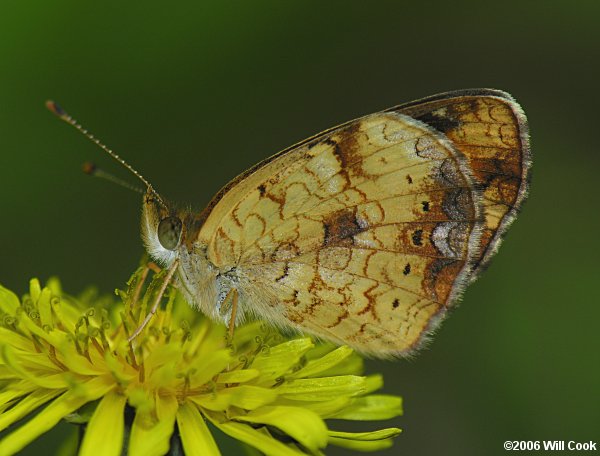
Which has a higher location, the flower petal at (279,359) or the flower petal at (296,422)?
the flower petal at (279,359)

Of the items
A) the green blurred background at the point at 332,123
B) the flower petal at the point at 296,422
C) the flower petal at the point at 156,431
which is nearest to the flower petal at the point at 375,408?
the flower petal at the point at 296,422

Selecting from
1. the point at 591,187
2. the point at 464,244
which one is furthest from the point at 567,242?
the point at 464,244

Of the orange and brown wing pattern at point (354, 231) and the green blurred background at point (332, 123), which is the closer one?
the orange and brown wing pattern at point (354, 231)

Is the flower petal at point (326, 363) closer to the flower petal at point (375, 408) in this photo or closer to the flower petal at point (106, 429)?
the flower petal at point (375, 408)

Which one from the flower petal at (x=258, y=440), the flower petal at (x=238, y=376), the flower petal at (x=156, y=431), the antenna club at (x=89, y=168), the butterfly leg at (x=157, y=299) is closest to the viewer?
the flower petal at (x=156, y=431)

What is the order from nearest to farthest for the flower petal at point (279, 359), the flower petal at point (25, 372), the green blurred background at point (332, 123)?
the flower petal at point (25, 372) < the flower petal at point (279, 359) < the green blurred background at point (332, 123)

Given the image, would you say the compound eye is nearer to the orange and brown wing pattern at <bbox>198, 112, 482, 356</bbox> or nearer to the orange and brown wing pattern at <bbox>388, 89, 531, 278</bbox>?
the orange and brown wing pattern at <bbox>198, 112, 482, 356</bbox>

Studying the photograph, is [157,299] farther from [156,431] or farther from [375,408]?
[375,408]

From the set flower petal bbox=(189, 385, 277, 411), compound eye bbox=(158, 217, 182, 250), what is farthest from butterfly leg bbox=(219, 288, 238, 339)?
flower petal bbox=(189, 385, 277, 411)
